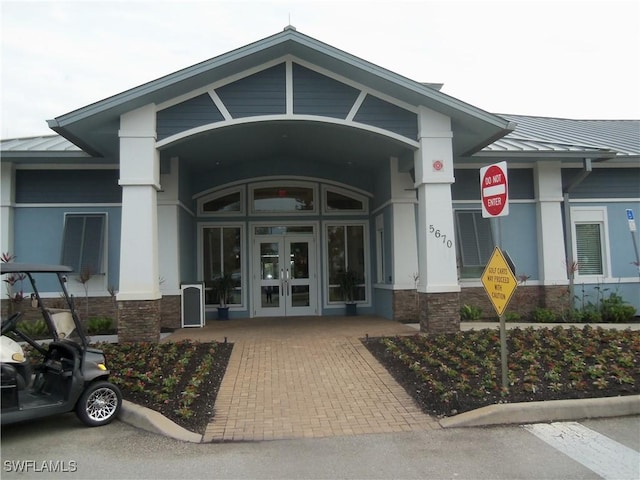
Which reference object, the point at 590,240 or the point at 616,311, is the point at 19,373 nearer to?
the point at 616,311

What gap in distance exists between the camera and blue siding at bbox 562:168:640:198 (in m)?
13.7

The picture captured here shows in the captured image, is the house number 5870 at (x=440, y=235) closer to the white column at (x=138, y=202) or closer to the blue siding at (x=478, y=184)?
the blue siding at (x=478, y=184)

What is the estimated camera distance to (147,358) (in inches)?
314

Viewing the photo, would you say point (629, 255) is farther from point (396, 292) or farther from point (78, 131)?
point (78, 131)

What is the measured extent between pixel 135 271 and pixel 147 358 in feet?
6.28

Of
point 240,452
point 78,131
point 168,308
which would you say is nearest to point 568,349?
point 240,452

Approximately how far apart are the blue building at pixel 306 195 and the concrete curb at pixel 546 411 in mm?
2666

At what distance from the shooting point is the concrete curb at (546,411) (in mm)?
5531

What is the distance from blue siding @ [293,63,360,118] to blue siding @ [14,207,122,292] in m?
6.04

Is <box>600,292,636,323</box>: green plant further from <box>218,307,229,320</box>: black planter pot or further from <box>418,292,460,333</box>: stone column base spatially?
<box>218,307,229,320</box>: black planter pot

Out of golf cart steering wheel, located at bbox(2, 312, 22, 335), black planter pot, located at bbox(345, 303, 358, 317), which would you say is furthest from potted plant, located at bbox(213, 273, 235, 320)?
golf cart steering wheel, located at bbox(2, 312, 22, 335)

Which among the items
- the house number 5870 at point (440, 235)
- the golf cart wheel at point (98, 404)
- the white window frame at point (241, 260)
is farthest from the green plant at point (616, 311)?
the golf cart wheel at point (98, 404)

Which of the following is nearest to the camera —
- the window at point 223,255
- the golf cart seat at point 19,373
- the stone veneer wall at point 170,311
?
the golf cart seat at point 19,373

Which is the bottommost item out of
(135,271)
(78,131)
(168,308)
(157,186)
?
(168,308)
